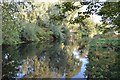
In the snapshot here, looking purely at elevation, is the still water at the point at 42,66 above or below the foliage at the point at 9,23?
below

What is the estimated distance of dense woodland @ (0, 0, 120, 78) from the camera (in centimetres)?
119

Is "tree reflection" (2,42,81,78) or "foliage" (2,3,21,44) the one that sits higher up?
"foliage" (2,3,21,44)

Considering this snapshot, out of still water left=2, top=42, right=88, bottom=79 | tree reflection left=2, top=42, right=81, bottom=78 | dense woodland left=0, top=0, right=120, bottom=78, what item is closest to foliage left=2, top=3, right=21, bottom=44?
dense woodland left=0, top=0, right=120, bottom=78

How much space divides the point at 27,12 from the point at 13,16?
1.88 metres

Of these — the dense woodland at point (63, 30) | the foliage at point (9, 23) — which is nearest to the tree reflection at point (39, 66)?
the dense woodland at point (63, 30)

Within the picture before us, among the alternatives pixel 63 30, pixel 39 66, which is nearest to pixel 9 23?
pixel 39 66

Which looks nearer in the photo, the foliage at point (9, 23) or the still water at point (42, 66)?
the still water at point (42, 66)

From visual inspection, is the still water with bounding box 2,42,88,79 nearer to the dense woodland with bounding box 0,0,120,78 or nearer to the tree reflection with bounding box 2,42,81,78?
the tree reflection with bounding box 2,42,81,78

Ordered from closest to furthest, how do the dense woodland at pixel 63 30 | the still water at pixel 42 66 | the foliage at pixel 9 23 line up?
the dense woodland at pixel 63 30 < the still water at pixel 42 66 < the foliage at pixel 9 23

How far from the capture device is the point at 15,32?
7.80 m

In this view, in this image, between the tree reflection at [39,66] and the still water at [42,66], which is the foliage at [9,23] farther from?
the tree reflection at [39,66]

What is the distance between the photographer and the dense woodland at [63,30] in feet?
3.90

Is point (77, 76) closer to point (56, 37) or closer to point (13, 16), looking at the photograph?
point (13, 16)

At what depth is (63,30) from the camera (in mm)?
12312
